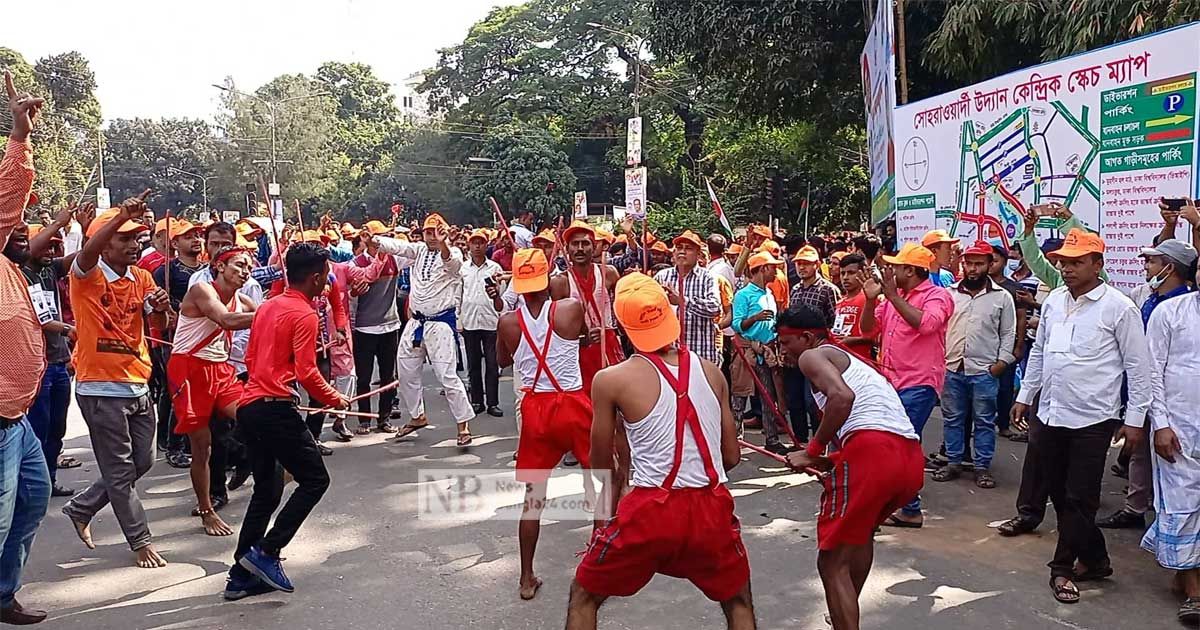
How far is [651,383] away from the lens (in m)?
3.59

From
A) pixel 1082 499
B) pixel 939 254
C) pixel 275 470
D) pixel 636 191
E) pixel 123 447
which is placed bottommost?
pixel 1082 499

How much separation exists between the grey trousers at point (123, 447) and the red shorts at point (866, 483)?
3965 millimetres

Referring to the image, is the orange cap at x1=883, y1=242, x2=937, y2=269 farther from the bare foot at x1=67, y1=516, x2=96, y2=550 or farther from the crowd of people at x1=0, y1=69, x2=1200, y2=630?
the bare foot at x1=67, y1=516, x2=96, y2=550

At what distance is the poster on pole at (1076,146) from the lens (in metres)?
6.83

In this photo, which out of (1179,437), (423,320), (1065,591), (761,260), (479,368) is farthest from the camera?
(479,368)

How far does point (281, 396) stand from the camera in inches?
197

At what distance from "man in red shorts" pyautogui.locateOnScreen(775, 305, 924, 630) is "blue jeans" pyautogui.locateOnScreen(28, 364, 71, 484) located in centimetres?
522

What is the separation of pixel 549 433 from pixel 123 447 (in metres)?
→ 2.50

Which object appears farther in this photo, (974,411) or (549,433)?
(974,411)

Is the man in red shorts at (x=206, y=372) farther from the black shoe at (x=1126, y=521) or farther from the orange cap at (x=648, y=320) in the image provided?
the black shoe at (x=1126, y=521)

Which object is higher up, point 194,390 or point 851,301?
point 851,301

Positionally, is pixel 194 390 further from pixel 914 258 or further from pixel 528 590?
pixel 914 258

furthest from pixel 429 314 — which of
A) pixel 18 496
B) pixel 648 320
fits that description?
pixel 648 320

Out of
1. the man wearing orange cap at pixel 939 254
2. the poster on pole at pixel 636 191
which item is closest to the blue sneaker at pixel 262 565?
the man wearing orange cap at pixel 939 254
